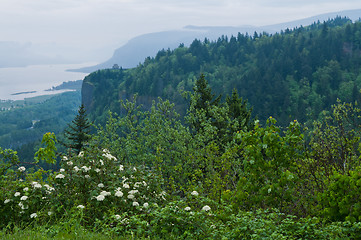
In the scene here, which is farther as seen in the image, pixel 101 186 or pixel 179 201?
pixel 101 186

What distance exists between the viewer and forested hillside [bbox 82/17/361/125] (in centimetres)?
12925

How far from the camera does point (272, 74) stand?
149 metres

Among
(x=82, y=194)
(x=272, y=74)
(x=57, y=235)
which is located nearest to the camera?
(x=57, y=235)

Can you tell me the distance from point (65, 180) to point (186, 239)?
3.54 meters

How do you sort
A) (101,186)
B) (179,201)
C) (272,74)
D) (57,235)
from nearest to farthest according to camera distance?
(57,235) < (179,201) < (101,186) < (272,74)

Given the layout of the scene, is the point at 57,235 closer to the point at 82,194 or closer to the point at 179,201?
the point at 82,194

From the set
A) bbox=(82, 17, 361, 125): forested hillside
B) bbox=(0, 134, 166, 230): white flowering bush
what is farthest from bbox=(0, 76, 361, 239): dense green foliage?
bbox=(82, 17, 361, 125): forested hillside

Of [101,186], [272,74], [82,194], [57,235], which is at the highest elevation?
[272,74]

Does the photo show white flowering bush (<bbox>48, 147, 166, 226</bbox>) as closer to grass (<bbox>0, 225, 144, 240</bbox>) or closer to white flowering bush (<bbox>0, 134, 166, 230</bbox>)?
white flowering bush (<bbox>0, 134, 166, 230</bbox>)

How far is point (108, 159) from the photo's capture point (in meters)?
8.86

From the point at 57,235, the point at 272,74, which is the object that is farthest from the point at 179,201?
the point at 272,74

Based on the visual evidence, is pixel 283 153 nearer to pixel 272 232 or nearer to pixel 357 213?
pixel 357 213

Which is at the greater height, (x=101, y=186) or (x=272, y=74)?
(x=272, y=74)

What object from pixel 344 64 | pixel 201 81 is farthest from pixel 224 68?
pixel 201 81
